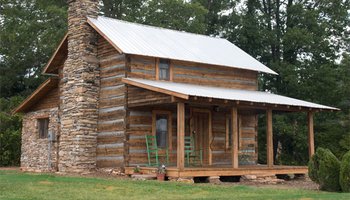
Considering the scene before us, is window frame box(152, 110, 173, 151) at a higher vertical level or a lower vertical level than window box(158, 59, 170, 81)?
lower

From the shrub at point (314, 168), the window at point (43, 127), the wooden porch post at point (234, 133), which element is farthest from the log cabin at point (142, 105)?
the shrub at point (314, 168)

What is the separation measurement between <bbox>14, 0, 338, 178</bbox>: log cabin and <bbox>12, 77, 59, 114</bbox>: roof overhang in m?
0.08

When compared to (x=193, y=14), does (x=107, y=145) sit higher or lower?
lower

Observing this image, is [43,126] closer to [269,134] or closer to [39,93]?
[39,93]

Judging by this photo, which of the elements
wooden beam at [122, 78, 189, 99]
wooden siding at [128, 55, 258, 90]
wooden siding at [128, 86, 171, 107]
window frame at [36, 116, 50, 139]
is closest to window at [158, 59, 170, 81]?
wooden siding at [128, 55, 258, 90]

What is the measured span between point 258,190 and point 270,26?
25.8 meters

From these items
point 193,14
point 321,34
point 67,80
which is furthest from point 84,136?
point 321,34

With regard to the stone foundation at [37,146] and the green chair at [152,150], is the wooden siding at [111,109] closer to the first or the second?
the green chair at [152,150]

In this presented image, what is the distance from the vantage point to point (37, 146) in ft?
82.2

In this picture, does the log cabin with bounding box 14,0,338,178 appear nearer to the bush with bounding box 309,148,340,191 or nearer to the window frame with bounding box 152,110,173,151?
the window frame with bounding box 152,110,173,151

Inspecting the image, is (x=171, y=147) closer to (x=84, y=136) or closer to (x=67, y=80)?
(x=84, y=136)

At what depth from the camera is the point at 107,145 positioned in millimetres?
20734

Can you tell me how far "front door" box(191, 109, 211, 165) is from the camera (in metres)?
21.9

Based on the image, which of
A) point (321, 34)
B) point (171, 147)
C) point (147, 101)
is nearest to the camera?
point (147, 101)
